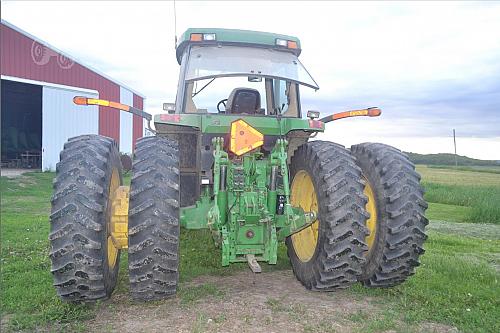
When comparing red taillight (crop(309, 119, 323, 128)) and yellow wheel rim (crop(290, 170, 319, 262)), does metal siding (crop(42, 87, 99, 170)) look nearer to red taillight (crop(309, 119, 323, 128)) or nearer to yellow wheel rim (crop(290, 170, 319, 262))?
yellow wheel rim (crop(290, 170, 319, 262))

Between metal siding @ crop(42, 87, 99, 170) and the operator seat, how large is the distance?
18314 mm

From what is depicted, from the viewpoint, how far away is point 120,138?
86.0 ft

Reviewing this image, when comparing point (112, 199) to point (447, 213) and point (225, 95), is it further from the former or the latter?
point (447, 213)

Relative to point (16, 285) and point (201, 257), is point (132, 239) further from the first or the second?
point (201, 257)

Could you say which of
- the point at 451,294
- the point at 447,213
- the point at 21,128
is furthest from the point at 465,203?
the point at 21,128

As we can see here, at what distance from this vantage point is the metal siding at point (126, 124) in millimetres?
26359

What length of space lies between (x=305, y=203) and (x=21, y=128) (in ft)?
88.7

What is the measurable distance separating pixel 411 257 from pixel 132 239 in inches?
108

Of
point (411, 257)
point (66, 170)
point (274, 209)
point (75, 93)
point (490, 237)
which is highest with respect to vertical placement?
point (75, 93)

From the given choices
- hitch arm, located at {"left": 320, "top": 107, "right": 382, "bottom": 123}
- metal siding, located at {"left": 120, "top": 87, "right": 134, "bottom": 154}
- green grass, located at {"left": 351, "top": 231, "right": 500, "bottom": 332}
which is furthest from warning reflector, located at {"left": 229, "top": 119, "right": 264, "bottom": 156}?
metal siding, located at {"left": 120, "top": 87, "right": 134, "bottom": 154}

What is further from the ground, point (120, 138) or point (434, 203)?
point (120, 138)

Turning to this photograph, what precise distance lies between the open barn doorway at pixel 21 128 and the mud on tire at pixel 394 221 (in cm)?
2390

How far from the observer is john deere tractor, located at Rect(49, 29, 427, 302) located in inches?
162

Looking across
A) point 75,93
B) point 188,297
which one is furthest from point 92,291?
point 75,93
